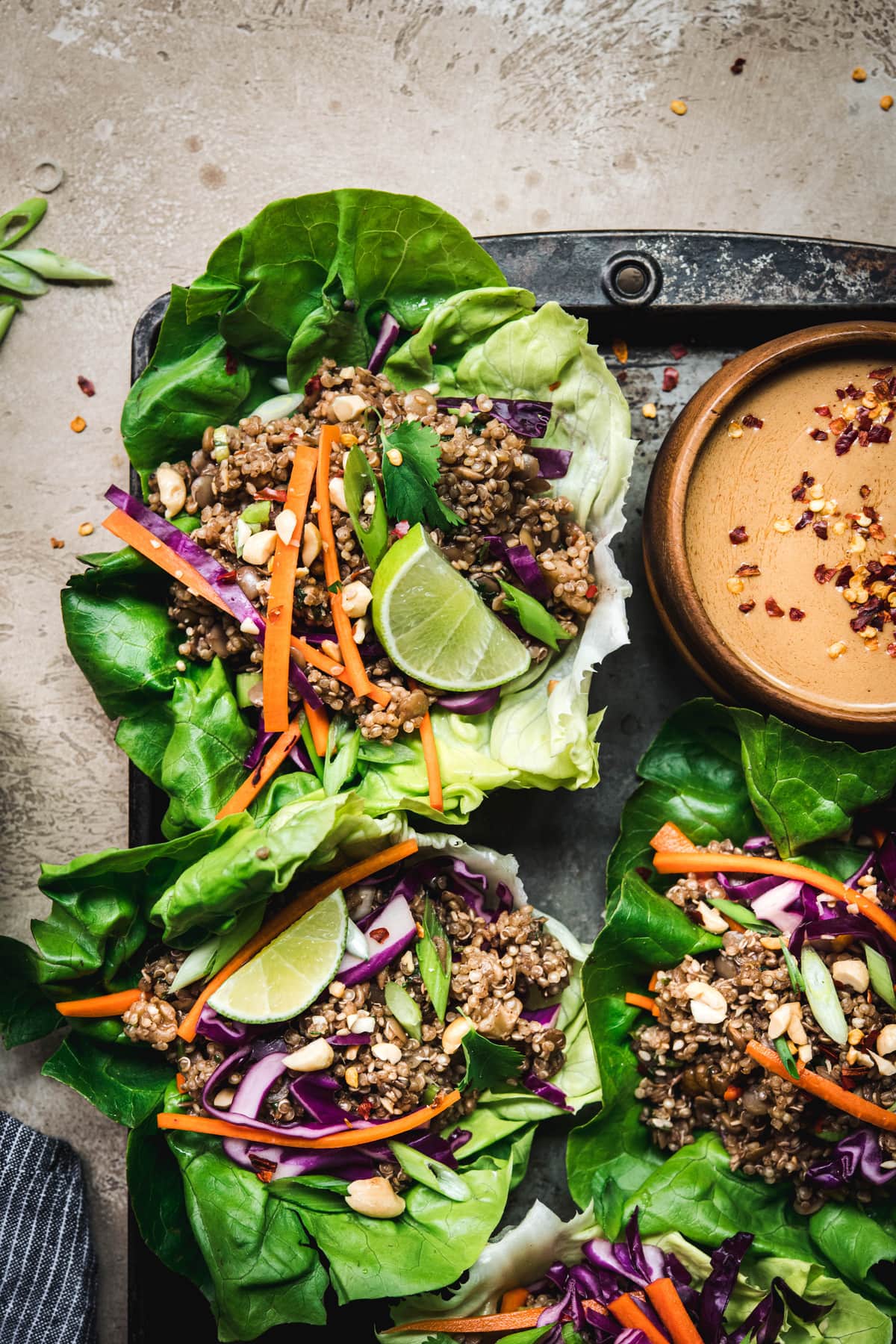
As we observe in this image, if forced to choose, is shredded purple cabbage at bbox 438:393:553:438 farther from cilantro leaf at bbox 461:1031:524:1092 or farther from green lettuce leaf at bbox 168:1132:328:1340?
green lettuce leaf at bbox 168:1132:328:1340

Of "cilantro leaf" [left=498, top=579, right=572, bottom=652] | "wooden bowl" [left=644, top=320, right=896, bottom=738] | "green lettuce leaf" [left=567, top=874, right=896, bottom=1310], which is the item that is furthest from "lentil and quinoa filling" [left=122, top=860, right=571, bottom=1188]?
"wooden bowl" [left=644, top=320, right=896, bottom=738]

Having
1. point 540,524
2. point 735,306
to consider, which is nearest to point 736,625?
point 540,524

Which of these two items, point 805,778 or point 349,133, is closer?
point 805,778

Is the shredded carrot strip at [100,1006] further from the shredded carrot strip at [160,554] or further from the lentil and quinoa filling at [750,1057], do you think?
the lentil and quinoa filling at [750,1057]

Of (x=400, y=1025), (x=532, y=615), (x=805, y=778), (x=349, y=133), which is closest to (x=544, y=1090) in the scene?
(x=400, y=1025)

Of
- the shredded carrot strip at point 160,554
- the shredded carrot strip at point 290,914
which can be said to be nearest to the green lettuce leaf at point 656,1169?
the shredded carrot strip at point 290,914

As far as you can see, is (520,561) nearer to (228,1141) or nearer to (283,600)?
(283,600)

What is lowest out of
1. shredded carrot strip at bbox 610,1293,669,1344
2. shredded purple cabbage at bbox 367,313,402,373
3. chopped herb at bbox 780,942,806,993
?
shredded carrot strip at bbox 610,1293,669,1344
